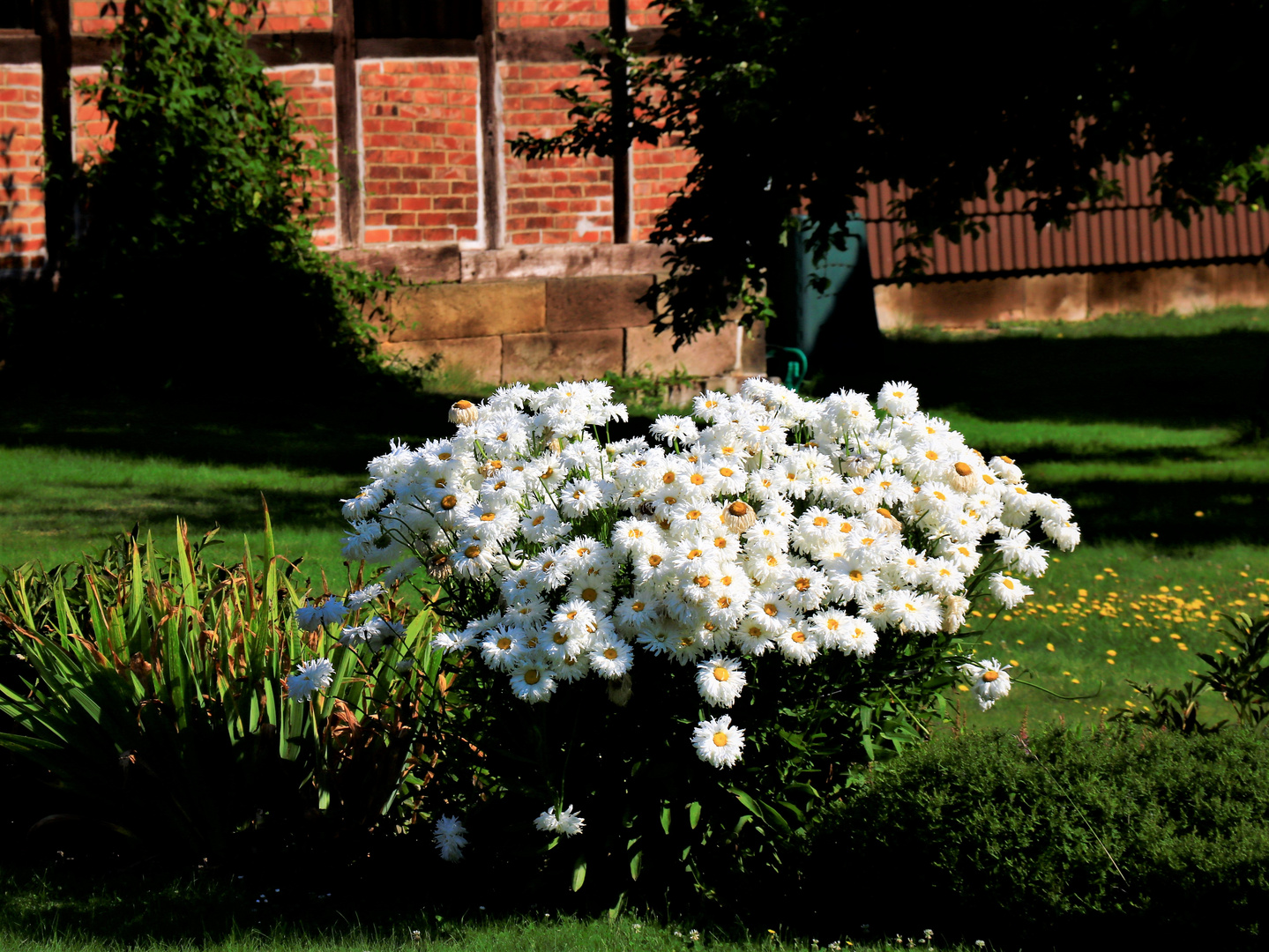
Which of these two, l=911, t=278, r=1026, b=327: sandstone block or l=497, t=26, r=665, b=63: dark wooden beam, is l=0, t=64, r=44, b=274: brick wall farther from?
l=911, t=278, r=1026, b=327: sandstone block

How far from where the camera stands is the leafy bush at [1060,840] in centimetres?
310

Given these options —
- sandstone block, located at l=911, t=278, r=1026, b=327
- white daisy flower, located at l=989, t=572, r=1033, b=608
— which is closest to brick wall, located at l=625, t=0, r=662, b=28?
sandstone block, located at l=911, t=278, r=1026, b=327

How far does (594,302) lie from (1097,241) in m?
10.2

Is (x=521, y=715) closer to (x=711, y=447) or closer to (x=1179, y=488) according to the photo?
(x=711, y=447)

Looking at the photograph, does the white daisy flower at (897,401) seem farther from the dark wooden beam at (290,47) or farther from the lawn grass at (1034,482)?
the dark wooden beam at (290,47)

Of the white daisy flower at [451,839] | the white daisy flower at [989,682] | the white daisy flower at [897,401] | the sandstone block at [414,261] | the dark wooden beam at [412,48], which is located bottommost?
the white daisy flower at [451,839]

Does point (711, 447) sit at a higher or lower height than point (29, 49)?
lower

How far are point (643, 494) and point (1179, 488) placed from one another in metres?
7.54

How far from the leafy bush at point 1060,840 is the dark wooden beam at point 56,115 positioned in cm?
957

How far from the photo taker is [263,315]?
11.1 m

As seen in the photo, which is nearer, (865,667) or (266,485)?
(865,667)

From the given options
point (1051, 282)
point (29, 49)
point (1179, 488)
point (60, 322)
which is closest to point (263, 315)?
point (60, 322)

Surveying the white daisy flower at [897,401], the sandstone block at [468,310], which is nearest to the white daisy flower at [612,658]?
the white daisy flower at [897,401]

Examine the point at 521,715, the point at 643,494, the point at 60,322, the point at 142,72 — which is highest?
the point at 142,72
